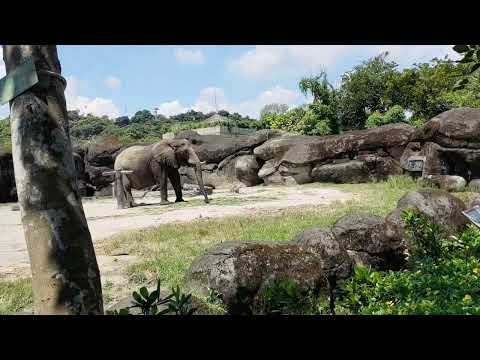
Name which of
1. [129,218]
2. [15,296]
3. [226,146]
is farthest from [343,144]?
[15,296]

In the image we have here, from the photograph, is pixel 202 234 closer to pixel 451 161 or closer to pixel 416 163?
pixel 416 163

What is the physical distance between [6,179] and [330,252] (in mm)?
15817

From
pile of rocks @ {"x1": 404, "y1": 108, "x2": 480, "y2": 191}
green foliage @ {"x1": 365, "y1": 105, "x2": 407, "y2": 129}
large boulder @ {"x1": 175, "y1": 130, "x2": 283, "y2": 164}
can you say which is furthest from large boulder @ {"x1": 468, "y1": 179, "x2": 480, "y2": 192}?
green foliage @ {"x1": 365, "y1": 105, "x2": 407, "y2": 129}

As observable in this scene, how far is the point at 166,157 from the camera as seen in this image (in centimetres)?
1362

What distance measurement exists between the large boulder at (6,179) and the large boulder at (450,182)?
13911 mm

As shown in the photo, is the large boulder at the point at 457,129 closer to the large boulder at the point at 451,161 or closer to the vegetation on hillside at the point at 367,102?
the large boulder at the point at 451,161

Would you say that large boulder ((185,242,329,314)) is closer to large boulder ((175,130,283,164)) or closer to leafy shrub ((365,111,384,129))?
large boulder ((175,130,283,164))
